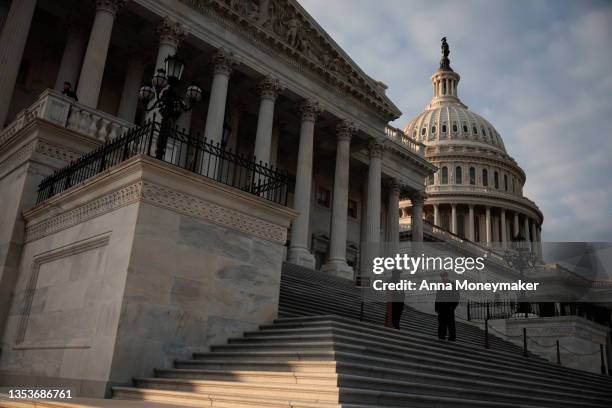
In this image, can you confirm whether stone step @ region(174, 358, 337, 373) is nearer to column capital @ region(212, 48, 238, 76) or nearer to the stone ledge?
the stone ledge

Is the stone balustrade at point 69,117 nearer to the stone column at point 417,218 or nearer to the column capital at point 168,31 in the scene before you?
the column capital at point 168,31

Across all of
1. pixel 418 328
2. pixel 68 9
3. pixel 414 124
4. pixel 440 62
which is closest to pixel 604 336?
pixel 418 328

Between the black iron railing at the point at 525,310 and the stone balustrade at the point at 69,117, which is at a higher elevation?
the stone balustrade at the point at 69,117

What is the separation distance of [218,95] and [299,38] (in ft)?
24.7

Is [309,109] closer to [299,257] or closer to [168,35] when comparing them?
[299,257]

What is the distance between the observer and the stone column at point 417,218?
41312 millimetres

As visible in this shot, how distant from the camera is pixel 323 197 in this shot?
3950 centimetres

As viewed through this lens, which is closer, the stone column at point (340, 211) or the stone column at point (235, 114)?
the stone column at point (340, 211)

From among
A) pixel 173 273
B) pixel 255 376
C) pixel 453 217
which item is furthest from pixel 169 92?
pixel 453 217

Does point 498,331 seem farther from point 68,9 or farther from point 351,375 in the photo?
point 68,9

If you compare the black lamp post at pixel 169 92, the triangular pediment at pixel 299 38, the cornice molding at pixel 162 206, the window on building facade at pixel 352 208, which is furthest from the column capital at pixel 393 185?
the black lamp post at pixel 169 92

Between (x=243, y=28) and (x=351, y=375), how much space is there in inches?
906

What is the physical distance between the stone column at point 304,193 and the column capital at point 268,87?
7.87 ft

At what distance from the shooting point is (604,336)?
25.2 m
